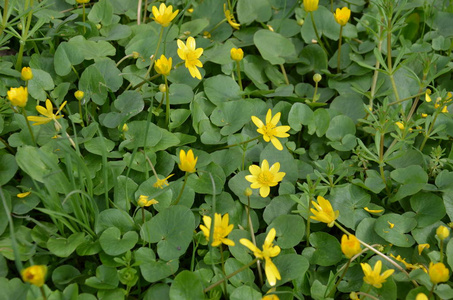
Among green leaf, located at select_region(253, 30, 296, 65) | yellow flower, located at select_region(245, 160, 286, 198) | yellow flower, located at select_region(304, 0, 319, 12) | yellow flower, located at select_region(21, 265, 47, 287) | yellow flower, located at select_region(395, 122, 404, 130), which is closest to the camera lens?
yellow flower, located at select_region(21, 265, 47, 287)

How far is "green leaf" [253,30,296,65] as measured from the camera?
2225mm

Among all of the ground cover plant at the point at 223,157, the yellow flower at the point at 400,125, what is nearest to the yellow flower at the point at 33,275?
the ground cover plant at the point at 223,157

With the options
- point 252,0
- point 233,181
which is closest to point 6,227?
point 233,181

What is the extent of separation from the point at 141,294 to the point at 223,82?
0.98 m

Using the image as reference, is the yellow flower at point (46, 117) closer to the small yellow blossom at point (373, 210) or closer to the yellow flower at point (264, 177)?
the yellow flower at point (264, 177)

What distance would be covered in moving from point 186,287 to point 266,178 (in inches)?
18.6

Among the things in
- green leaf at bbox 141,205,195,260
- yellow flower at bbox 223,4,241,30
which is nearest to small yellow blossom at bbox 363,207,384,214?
green leaf at bbox 141,205,195,260

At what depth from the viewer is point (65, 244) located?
1501 mm

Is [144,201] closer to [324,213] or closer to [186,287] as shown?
[186,287]

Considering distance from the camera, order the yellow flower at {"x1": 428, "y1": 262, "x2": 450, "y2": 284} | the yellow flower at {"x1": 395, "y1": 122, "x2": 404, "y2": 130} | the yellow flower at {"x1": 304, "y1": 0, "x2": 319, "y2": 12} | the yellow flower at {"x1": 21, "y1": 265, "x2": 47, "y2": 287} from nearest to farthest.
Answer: the yellow flower at {"x1": 21, "y1": 265, "x2": 47, "y2": 287} < the yellow flower at {"x1": 428, "y1": 262, "x2": 450, "y2": 284} < the yellow flower at {"x1": 395, "y1": 122, "x2": 404, "y2": 130} < the yellow flower at {"x1": 304, "y1": 0, "x2": 319, "y2": 12}

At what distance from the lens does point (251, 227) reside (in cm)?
161

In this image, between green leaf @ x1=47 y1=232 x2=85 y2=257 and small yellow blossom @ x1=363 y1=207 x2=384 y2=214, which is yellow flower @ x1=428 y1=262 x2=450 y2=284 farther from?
green leaf @ x1=47 y1=232 x2=85 y2=257

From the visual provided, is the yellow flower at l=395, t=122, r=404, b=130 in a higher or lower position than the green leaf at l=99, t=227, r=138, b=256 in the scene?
higher

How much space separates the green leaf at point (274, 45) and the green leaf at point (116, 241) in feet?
3.62
